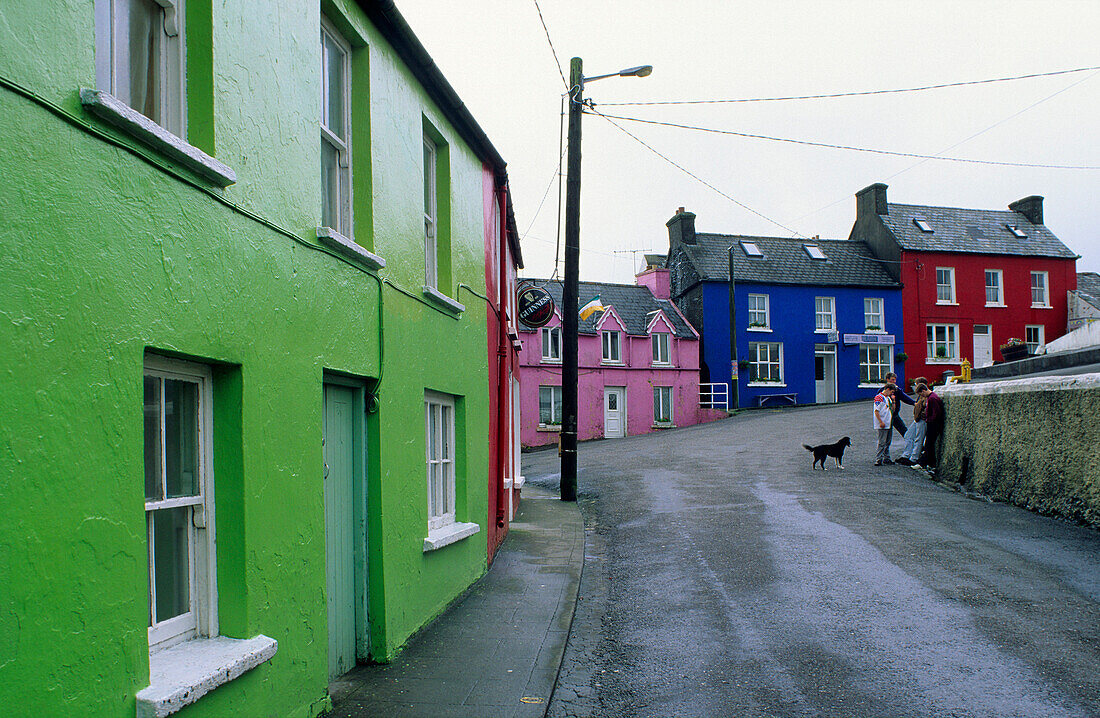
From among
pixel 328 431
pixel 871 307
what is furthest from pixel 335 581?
pixel 871 307

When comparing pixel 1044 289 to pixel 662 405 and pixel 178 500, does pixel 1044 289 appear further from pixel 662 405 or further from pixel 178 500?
pixel 178 500

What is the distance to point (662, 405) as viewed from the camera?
35406mm

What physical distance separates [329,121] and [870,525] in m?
8.27

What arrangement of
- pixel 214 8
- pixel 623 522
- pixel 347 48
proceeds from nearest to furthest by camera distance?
1. pixel 214 8
2. pixel 347 48
3. pixel 623 522

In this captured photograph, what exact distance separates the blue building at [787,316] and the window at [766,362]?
0.04m

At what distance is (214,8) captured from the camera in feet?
13.2

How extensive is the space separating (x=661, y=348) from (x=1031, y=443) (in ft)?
79.2

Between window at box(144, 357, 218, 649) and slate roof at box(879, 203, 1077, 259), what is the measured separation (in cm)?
3993

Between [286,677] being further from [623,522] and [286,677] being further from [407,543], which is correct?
[623,522]

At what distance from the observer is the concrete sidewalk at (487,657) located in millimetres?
5211

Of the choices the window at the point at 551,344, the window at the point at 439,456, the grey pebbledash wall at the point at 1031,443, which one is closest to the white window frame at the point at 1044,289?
the window at the point at 551,344

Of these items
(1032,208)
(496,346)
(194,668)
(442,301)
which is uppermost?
(1032,208)

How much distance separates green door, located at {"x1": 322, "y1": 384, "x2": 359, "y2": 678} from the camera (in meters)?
5.60

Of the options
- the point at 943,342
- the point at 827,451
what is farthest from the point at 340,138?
the point at 943,342
